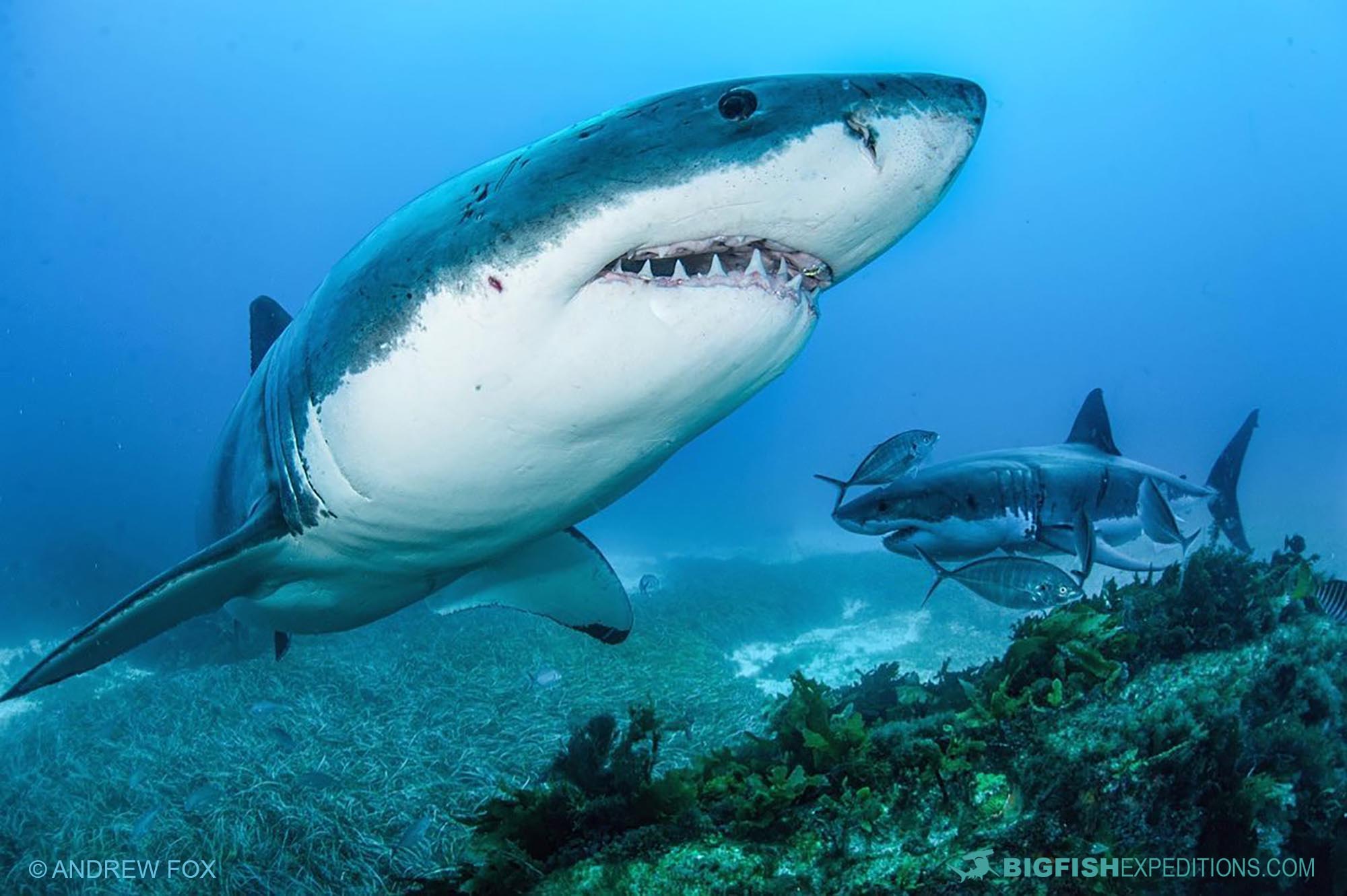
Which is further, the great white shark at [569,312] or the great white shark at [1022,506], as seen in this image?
the great white shark at [1022,506]

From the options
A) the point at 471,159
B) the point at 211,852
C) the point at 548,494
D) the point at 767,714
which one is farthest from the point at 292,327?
the point at 471,159

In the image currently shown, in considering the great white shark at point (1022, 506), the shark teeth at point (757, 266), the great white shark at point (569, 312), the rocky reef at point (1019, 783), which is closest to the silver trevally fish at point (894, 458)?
the great white shark at point (1022, 506)

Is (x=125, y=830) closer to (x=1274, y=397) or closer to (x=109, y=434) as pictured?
(x=109, y=434)

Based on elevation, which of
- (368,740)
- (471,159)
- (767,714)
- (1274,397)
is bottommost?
(368,740)

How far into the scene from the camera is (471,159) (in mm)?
102438

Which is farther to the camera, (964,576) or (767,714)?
(964,576)

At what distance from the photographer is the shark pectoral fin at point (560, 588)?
4820 mm

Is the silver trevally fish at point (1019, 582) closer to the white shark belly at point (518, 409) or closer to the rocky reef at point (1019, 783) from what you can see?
the rocky reef at point (1019, 783)

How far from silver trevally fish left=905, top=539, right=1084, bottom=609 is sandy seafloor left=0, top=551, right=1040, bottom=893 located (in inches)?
97.6

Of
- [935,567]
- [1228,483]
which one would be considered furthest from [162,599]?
[1228,483]

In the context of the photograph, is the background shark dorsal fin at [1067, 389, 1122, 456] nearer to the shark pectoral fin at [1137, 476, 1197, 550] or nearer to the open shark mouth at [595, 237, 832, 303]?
the shark pectoral fin at [1137, 476, 1197, 550]

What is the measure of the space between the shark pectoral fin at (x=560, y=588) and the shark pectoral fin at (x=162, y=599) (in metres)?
1.79

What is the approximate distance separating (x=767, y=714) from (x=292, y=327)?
3.42 metres

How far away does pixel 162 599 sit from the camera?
3029 millimetres
